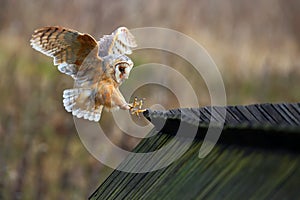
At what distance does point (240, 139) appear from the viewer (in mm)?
1901

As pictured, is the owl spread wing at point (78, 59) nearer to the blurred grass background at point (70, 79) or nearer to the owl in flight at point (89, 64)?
the owl in flight at point (89, 64)

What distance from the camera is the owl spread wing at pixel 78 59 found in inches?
157

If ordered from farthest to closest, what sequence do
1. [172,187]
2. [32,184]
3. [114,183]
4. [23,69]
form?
[23,69] < [32,184] < [114,183] < [172,187]

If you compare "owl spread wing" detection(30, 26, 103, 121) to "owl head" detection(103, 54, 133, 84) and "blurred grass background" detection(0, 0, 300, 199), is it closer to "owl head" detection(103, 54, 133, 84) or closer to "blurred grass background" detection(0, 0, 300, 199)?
"owl head" detection(103, 54, 133, 84)

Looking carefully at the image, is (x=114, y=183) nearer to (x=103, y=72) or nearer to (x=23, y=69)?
(x=103, y=72)

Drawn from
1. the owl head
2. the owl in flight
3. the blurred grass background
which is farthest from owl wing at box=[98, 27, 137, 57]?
the blurred grass background

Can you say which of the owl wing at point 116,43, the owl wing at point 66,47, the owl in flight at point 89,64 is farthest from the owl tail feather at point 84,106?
the owl wing at point 116,43

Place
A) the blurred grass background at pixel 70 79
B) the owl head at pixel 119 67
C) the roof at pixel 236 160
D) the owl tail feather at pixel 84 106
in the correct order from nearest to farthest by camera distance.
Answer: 1. the roof at pixel 236 160
2. the owl head at pixel 119 67
3. the owl tail feather at pixel 84 106
4. the blurred grass background at pixel 70 79

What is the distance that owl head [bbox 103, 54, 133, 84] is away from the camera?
3.81 m

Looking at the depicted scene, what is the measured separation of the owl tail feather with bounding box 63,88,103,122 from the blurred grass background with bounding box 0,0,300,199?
13.1ft

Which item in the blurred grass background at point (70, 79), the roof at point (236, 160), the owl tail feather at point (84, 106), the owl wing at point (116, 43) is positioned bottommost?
the blurred grass background at point (70, 79)

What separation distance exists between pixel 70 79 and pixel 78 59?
5337 mm

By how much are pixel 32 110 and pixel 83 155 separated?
785 mm

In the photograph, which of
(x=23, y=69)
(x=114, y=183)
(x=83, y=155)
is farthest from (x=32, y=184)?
(x=114, y=183)
